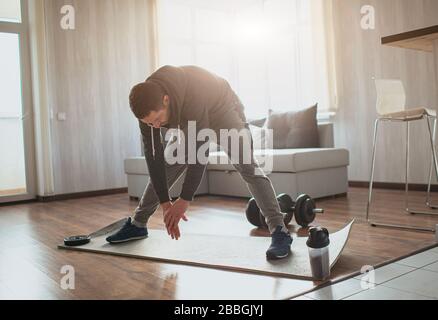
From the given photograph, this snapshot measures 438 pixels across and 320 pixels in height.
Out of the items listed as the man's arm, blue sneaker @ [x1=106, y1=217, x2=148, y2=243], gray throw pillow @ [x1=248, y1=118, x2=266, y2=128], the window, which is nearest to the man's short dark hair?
the man's arm

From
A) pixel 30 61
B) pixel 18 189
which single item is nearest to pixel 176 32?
pixel 30 61

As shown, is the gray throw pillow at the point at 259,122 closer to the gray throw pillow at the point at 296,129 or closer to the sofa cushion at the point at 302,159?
the gray throw pillow at the point at 296,129

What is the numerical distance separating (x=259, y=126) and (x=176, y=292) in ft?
11.7

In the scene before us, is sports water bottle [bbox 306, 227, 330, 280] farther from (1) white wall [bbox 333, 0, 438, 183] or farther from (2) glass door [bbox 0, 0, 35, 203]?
(2) glass door [bbox 0, 0, 35, 203]

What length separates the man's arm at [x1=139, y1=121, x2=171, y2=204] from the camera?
6.20 feet

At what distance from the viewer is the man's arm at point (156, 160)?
1889 mm

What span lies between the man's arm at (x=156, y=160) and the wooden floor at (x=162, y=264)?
36 centimetres

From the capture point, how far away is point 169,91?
1.76m

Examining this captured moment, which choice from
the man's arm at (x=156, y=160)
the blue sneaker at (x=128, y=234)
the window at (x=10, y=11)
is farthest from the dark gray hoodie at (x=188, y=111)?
the window at (x=10, y=11)

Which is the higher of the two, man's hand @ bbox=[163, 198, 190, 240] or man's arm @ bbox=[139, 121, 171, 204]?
man's arm @ bbox=[139, 121, 171, 204]

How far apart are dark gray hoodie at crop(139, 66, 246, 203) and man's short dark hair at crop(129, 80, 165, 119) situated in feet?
0.30

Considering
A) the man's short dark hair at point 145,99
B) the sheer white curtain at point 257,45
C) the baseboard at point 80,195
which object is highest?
the sheer white curtain at point 257,45

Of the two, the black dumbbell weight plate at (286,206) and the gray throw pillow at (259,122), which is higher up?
the gray throw pillow at (259,122)
